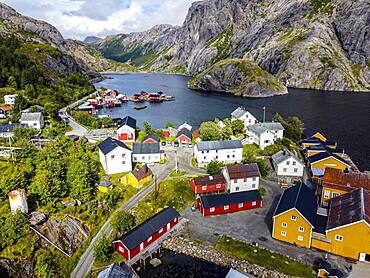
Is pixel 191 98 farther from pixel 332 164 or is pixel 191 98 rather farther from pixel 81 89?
pixel 332 164

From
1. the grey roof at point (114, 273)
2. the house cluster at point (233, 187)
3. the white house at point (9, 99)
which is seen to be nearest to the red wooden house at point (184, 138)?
the house cluster at point (233, 187)

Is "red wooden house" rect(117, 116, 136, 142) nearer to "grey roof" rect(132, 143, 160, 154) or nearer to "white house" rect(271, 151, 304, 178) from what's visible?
"grey roof" rect(132, 143, 160, 154)

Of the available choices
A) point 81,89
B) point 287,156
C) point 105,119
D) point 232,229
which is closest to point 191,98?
point 81,89

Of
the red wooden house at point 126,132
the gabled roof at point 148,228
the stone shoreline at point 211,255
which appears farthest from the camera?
the red wooden house at point 126,132

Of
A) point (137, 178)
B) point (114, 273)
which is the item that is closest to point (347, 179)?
point (137, 178)

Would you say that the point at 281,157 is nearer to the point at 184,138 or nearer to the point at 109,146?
the point at 184,138

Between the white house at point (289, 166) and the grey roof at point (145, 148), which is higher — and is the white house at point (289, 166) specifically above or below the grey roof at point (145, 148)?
below

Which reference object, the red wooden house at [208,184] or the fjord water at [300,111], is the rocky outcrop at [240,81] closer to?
the fjord water at [300,111]

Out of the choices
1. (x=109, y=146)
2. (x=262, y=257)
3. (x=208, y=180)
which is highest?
(x=109, y=146)
